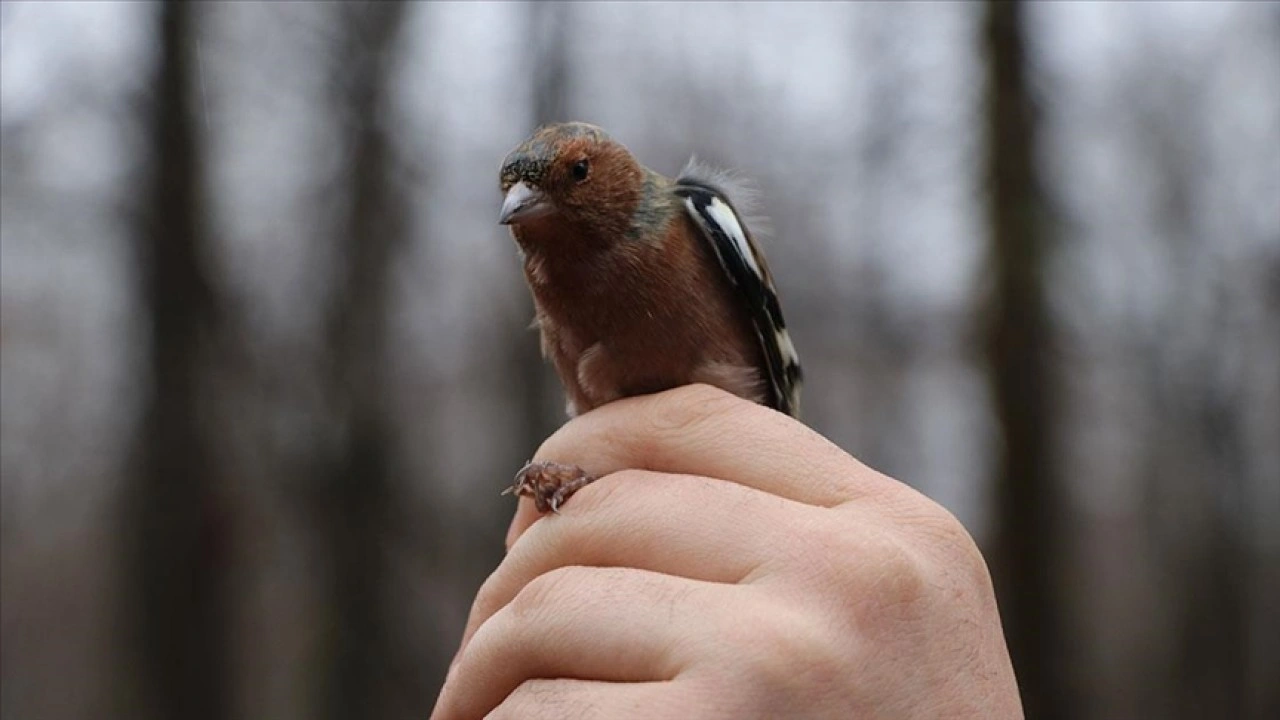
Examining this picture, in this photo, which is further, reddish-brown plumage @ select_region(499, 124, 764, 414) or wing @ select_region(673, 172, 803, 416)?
wing @ select_region(673, 172, 803, 416)

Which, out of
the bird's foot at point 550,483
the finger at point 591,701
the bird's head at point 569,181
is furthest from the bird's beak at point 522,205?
the finger at point 591,701

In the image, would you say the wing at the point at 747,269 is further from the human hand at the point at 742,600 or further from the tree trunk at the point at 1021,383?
the tree trunk at the point at 1021,383

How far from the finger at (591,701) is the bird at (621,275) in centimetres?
51

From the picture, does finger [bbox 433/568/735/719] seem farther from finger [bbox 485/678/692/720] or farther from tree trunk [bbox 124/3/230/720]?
tree trunk [bbox 124/3/230/720]

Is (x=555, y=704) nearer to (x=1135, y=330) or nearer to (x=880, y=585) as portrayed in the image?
(x=880, y=585)

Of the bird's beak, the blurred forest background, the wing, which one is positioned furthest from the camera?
the blurred forest background

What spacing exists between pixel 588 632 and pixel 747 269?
2.49ft

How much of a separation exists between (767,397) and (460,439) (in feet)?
6.66

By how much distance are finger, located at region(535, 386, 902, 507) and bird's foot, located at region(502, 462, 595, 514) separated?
30 millimetres

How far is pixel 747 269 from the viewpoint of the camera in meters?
1.39

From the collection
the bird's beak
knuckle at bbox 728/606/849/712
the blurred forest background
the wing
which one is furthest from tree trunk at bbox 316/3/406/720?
knuckle at bbox 728/606/849/712

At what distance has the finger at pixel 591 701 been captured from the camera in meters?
0.69

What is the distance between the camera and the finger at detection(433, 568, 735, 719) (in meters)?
0.72

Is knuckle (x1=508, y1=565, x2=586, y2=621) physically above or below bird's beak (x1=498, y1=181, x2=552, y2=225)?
below
